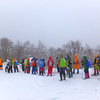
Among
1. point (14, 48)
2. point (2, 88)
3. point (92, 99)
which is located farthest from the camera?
point (14, 48)

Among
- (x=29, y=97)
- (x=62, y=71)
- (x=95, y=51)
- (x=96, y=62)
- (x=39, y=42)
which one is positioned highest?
(x=39, y=42)

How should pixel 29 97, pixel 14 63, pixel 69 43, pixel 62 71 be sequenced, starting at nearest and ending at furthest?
pixel 29 97 < pixel 62 71 < pixel 14 63 < pixel 69 43

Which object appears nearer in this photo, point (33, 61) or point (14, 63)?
point (33, 61)

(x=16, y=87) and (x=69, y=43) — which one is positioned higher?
(x=69, y=43)

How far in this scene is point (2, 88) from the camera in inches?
249

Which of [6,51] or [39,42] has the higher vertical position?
[39,42]

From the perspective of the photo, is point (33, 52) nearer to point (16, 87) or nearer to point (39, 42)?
point (39, 42)

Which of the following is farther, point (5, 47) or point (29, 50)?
point (29, 50)

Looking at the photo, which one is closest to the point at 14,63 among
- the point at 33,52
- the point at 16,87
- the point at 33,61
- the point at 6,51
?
the point at 33,61

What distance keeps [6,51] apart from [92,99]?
5139 centimetres

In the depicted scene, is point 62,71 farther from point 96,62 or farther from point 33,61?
point 33,61

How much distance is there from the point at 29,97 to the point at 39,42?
167ft

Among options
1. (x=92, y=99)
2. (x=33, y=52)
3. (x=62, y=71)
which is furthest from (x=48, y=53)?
(x=92, y=99)

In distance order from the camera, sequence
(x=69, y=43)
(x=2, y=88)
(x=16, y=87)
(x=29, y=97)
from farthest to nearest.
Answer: (x=69, y=43) → (x=16, y=87) → (x=2, y=88) → (x=29, y=97)
